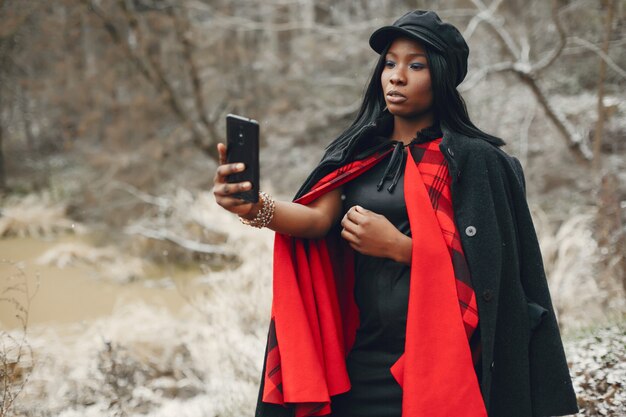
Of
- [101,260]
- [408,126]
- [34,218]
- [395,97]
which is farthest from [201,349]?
[34,218]

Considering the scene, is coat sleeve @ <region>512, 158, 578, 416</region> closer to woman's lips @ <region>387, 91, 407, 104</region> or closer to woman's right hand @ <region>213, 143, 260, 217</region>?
woman's lips @ <region>387, 91, 407, 104</region>

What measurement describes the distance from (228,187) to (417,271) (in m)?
0.63

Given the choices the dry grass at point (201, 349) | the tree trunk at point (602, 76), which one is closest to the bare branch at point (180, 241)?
the dry grass at point (201, 349)

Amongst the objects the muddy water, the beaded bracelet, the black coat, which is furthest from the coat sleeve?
the muddy water

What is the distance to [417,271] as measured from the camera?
181cm

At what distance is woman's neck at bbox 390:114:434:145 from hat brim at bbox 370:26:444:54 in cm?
25

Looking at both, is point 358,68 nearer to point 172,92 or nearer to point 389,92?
point 172,92

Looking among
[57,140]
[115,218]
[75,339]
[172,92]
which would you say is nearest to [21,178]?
[57,140]

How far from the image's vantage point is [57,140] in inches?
495

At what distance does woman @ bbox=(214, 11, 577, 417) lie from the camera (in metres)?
1.80

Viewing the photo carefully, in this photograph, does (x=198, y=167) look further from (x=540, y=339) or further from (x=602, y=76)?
(x=540, y=339)

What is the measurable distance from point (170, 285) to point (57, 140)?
5862 millimetres

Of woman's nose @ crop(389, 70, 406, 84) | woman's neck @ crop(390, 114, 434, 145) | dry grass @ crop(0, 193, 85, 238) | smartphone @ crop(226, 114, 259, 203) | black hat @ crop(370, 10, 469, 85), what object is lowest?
smartphone @ crop(226, 114, 259, 203)

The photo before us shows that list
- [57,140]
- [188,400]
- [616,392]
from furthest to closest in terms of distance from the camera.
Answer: [57,140]
[188,400]
[616,392]
